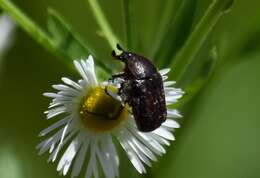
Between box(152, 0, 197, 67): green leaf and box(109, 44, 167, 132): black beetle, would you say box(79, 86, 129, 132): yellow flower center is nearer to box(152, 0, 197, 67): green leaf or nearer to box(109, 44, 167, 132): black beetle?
box(109, 44, 167, 132): black beetle

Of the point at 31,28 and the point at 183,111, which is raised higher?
the point at 31,28

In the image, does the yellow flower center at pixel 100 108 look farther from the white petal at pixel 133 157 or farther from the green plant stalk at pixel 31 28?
the green plant stalk at pixel 31 28

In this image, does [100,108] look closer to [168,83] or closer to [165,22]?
[168,83]

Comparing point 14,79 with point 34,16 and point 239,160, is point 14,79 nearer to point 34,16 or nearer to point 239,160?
point 34,16

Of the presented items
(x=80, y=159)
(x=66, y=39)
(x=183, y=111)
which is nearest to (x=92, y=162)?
(x=80, y=159)

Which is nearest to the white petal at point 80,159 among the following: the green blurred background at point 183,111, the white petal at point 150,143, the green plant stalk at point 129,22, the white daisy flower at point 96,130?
the white daisy flower at point 96,130

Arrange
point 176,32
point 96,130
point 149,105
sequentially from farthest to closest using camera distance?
point 176,32
point 96,130
point 149,105

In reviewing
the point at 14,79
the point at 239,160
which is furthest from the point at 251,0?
the point at 14,79
